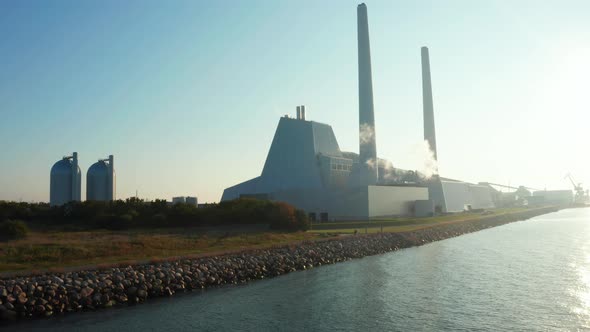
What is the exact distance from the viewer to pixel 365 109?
7738cm

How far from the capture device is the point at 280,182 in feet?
283

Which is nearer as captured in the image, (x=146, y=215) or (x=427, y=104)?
(x=146, y=215)

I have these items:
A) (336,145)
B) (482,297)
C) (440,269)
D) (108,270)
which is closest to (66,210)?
(108,270)

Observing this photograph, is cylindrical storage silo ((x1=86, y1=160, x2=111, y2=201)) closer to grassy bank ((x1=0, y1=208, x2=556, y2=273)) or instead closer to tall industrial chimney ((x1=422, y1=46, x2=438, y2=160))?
grassy bank ((x1=0, y1=208, x2=556, y2=273))

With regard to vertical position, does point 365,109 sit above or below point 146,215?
above

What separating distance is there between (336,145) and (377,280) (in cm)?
6298

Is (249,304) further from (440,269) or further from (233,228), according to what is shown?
(233,228)

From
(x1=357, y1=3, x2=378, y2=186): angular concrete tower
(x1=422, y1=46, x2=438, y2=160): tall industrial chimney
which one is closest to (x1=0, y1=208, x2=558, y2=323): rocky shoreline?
(x1=357, y1=3, x2=378, y2=186): angular concrete tower

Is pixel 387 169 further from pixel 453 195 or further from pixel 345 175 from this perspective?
pixel 453 195

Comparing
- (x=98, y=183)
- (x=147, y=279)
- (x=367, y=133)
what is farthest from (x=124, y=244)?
(x=367, y=133)

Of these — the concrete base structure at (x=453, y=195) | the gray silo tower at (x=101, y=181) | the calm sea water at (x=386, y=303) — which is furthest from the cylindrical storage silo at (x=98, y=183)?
the concrete base structure at (x=453, y=195)

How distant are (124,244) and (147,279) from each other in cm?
929

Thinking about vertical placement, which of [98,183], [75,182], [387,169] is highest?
[387,169]

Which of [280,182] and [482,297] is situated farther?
[280,182]
